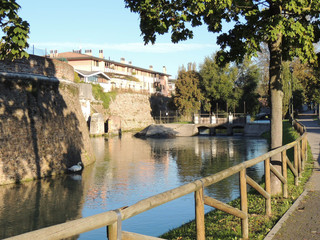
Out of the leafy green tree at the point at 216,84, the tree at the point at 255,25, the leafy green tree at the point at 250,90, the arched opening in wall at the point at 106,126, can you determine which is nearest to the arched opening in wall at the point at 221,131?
the leafy green tree at the point at 216,84

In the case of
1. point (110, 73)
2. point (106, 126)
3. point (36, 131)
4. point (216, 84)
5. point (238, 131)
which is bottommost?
point (238, 131)

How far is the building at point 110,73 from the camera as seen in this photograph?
7175 centimetres

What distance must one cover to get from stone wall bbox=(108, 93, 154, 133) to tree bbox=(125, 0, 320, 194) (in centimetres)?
4974

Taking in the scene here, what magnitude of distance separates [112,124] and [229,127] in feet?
62.5

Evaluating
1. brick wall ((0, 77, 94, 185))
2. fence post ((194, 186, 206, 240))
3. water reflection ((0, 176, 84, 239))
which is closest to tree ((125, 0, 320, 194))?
fence post ((194, 186, 206, 240))

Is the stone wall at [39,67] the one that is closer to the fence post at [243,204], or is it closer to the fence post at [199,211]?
the fence post at [243,204]

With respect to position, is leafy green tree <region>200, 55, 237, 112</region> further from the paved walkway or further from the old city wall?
the paved walkway

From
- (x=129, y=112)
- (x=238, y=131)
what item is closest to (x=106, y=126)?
(x=129, y=112)

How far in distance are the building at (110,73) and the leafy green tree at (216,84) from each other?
15.5 meters

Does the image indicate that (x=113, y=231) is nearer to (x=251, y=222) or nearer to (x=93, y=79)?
(x=251, y=222)

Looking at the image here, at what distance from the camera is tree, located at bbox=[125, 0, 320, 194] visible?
9.35 meters

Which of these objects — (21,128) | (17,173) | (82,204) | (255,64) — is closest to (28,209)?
(82,204)

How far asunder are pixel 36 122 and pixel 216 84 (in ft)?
165

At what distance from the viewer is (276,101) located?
1029cm
